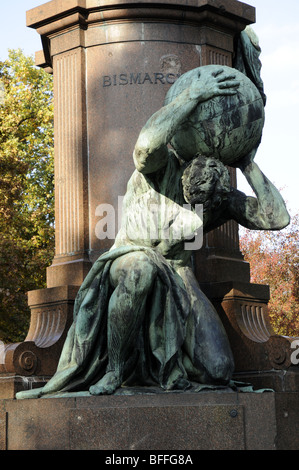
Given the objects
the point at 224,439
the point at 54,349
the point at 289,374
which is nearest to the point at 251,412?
the point at 224,439

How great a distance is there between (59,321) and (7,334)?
602 inches

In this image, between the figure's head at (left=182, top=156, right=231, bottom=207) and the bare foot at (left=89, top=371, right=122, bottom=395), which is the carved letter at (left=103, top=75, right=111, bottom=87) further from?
the bare foot at (left=89, top=371, right=122, bottom=395)

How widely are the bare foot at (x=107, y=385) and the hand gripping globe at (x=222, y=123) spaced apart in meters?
1.74

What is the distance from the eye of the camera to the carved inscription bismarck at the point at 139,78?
731 centimetres

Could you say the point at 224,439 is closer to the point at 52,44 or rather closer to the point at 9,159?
the point at 52,44

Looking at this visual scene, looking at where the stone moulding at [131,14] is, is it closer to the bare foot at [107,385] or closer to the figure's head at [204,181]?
the figure's head at [204,181]

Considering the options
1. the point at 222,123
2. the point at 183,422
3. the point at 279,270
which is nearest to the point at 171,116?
the point at 222,123

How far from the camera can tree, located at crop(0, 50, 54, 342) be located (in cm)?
2058

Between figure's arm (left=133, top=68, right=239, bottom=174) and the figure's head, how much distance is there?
24 centimetres

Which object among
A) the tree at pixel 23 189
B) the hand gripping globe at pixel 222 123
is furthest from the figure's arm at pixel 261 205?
the tree at pixel 23 189

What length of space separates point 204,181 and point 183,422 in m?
1.78

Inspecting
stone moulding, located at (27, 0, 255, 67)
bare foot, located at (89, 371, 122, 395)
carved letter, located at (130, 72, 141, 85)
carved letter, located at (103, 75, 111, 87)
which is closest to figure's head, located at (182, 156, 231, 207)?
bare foot, located at (89, 371, 122, 395)

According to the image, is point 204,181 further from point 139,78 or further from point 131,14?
point 131,14

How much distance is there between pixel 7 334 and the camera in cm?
2184
